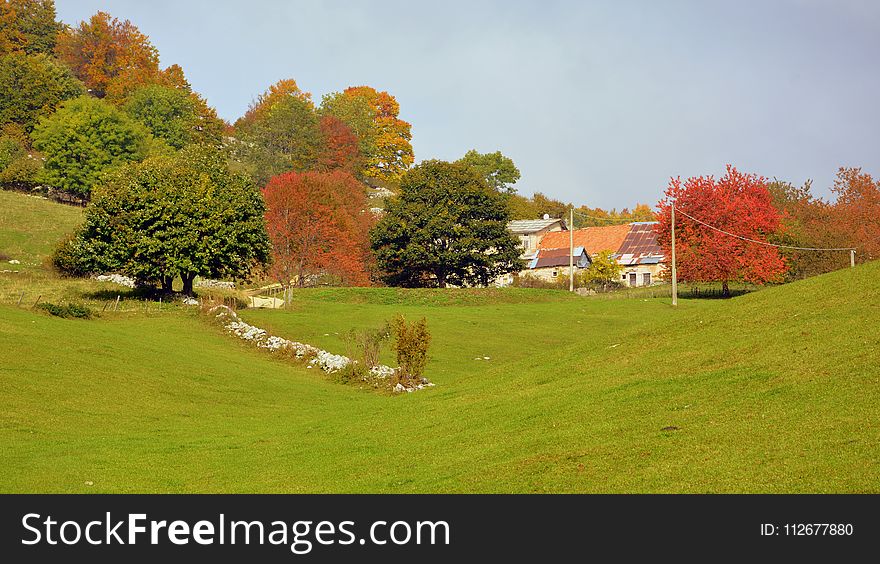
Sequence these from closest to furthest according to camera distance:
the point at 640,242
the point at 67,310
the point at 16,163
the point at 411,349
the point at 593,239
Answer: the point at 411,349 → the point at 67,310 → the point at 640,242 → the point at 593,239 → the point at 16,163

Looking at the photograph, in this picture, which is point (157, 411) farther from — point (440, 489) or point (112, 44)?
point (112, 44)

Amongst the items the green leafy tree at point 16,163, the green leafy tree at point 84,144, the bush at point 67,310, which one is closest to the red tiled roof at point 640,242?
the green leafy tree at point 84,144

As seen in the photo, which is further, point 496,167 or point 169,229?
point 496,167

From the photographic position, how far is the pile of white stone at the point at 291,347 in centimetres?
4326

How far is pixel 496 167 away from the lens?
18212 cm

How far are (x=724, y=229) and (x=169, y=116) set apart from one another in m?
103

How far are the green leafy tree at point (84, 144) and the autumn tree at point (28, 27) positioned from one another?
61.7 metres

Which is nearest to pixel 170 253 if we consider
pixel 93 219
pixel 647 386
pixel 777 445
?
pixel 93 219

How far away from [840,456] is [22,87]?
158125 millimetres

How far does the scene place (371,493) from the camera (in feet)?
58.3

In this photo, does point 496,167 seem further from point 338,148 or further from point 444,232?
point 444,232

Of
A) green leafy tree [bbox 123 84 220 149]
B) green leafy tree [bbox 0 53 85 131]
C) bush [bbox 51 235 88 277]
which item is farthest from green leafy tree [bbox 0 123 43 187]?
bush [bbox 51 235 88 277]

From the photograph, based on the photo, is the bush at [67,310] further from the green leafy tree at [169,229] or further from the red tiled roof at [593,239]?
the red tiled roof at [593,239]

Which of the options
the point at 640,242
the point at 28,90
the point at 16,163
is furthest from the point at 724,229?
the point at 28,90
